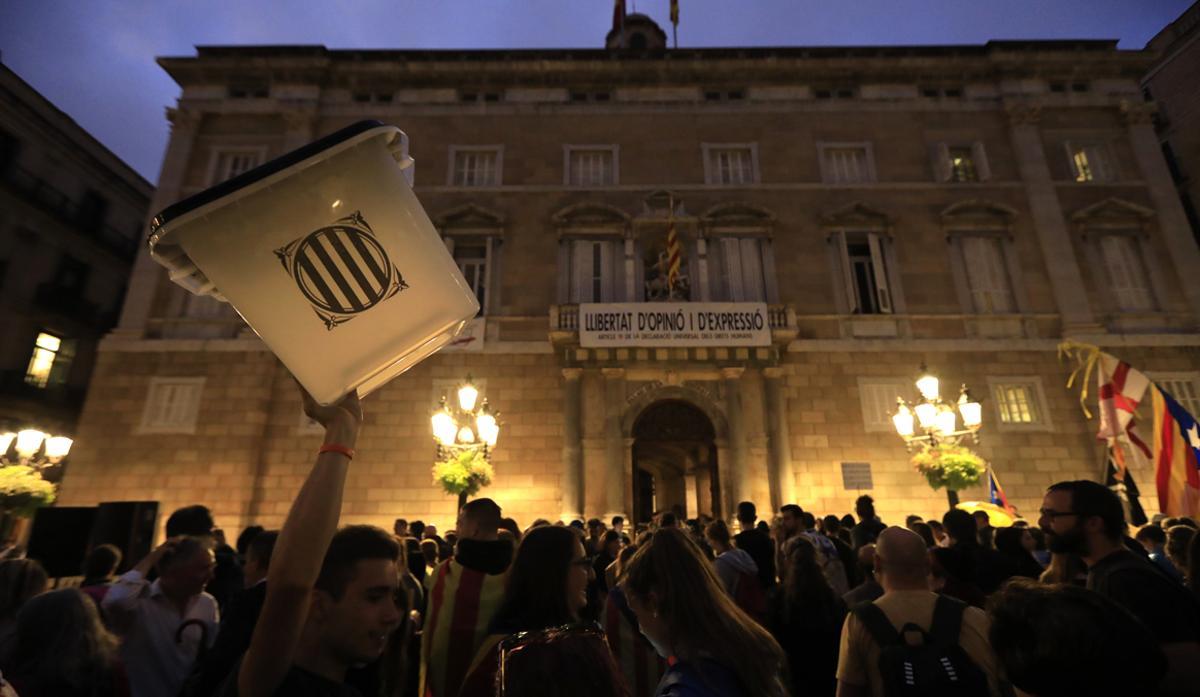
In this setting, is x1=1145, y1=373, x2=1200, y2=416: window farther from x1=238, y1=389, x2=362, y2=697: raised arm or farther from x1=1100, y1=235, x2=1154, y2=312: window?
x1=238, y1=389, x2=362, y2=697: raised arm

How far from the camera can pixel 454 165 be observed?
17844 millimetres

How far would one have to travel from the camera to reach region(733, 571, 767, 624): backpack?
171 inches

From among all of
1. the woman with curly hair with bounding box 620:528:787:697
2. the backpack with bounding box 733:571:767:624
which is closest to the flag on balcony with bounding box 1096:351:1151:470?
the backpack with bounding box 733:571:767:624

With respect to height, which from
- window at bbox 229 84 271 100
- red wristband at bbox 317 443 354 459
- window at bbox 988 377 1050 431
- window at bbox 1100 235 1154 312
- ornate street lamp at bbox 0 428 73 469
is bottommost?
red wristband at bbox 317 443 354 459

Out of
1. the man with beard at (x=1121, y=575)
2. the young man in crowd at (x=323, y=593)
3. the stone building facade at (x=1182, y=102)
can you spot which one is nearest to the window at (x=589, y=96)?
the man with beard at (x=1121, y=575)

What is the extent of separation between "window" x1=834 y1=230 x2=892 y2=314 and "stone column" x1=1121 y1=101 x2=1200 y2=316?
26.2 feet

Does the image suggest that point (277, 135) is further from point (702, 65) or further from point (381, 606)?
point (381, 606)

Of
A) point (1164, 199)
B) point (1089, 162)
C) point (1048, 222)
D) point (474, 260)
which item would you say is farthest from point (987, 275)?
point (474, 260)

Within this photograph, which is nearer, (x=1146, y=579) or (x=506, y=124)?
(x=1146, y=579)

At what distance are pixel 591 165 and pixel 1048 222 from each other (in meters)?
13.5

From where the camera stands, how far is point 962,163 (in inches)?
706

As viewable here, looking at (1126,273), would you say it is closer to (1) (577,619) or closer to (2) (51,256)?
(1) (577,619)

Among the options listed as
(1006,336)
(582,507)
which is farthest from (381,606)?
(1006,336)

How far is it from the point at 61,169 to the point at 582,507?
78.4 ft
